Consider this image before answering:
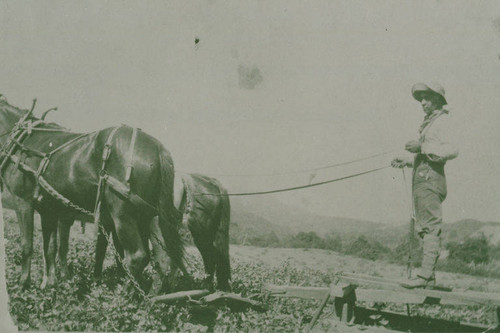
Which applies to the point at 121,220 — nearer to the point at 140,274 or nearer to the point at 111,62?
the point at 140,274

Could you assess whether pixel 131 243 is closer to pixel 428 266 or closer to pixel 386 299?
pixel 386 299

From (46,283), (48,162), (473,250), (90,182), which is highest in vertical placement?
(48,162)

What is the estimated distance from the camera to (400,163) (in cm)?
350

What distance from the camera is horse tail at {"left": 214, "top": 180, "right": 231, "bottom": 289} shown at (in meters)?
4.57

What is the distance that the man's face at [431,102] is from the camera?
11.2 ft

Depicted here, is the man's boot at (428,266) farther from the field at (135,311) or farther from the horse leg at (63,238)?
the horse leg at (63,238)

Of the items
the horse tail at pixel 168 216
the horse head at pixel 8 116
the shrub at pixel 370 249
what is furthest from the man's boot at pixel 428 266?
the horse head at pixel 8 116

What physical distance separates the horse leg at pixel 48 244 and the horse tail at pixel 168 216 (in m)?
1.45

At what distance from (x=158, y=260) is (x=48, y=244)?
5.04 feet

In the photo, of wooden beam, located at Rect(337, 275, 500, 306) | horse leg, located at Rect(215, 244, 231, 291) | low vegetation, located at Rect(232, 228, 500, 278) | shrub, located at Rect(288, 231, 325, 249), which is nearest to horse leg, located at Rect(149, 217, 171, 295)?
horse leg, located at Rect(215, 244, 231, 291)

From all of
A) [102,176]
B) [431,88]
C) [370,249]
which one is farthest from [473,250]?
[102,176]

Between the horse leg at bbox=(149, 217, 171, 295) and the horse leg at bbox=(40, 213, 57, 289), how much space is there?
130 centimetres

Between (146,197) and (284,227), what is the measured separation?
5489mm

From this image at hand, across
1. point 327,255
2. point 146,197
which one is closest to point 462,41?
point 146,197
